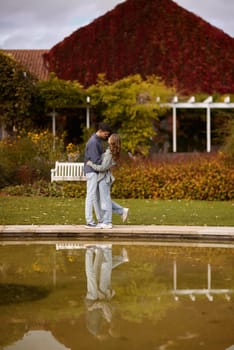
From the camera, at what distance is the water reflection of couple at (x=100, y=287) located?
582 centimetres

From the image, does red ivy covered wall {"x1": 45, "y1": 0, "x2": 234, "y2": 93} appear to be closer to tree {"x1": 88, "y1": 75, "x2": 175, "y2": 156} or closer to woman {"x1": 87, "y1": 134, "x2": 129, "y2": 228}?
tree {"x1": 88, "y1": 75, "x2": 175, "y2": 156}

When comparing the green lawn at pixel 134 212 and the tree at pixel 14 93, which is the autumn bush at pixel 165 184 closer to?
the green lawn at pixel 134 212

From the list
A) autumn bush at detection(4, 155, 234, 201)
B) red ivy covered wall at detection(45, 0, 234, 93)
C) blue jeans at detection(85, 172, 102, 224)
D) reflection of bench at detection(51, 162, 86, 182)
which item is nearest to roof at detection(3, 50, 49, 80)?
red ivy covered wall at detection(45, 0, 234, 93)

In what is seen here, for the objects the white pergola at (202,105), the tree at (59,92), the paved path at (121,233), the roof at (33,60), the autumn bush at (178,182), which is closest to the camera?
the paved path at (121,233)

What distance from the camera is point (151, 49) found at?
3219 cm

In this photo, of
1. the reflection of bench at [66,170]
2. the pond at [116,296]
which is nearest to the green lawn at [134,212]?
the reflection of bench at [66,170]

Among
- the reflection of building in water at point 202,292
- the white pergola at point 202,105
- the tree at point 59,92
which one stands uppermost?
the tree at point 59,92

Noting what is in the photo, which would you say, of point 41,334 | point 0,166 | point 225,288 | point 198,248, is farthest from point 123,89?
point 41,334

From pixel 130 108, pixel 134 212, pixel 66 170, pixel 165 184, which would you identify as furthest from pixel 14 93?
pixel 134 212

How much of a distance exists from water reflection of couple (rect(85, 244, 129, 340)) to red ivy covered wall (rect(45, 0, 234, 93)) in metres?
22.2

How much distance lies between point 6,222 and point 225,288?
5.98 metres

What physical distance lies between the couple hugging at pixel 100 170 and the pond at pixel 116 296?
3.51 feet

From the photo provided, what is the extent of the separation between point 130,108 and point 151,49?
4.80 meters

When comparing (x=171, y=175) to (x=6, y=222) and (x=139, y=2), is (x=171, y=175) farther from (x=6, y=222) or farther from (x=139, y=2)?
(x=139, y=2)
